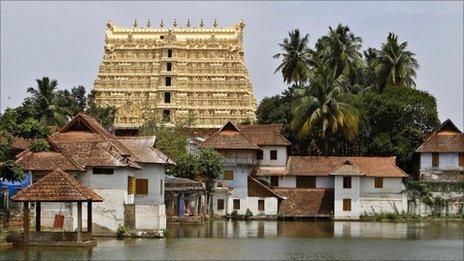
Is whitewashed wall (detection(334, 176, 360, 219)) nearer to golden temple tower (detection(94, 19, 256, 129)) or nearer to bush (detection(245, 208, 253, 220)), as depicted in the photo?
bush (detection(245, 208, 253, 220))

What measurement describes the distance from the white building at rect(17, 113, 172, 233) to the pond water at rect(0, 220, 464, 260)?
173 cm

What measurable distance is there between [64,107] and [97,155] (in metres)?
37.8

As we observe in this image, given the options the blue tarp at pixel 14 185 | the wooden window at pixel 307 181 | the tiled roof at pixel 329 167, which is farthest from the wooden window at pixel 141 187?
the wooden window at pixel 307 181

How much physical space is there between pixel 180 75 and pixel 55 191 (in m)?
61.3

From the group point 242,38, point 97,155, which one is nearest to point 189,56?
point 242,38

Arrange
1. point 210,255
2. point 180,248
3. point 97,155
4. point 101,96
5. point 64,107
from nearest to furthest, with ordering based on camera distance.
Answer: point 210,255 < point 180,248 < point 97,155 < point 64,107 < point 101,96

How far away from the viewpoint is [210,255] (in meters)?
39.0

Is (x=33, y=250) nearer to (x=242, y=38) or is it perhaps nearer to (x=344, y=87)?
(x=344, y=87)

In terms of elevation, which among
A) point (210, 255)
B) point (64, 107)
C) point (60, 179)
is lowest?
point (210, 255)

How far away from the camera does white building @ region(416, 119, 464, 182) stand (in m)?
76.6

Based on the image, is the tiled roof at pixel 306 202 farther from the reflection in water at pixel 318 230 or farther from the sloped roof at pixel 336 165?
the reflection in water at pixel 318 230

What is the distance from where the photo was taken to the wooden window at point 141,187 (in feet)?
165

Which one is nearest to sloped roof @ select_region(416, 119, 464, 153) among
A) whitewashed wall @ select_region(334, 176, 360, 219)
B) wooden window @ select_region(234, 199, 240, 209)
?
whitewashed wall @ select_region(334, 176, 360, 219)

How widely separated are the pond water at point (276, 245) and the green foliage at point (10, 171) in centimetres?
360
